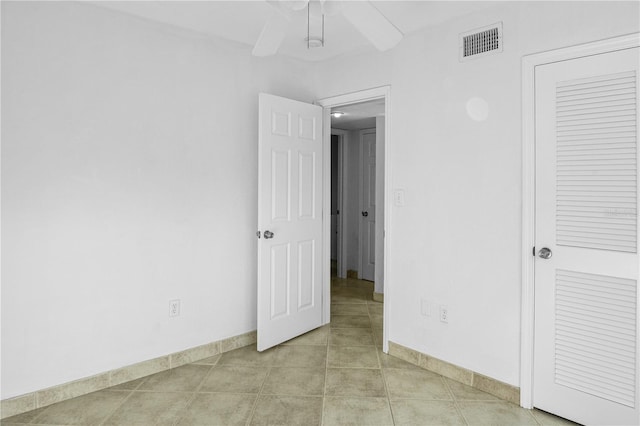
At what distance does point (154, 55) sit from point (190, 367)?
7.19 ft

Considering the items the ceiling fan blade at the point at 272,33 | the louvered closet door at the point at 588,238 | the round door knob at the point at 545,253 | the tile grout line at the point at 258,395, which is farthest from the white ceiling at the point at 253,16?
the tile grout line at the point at 258,395

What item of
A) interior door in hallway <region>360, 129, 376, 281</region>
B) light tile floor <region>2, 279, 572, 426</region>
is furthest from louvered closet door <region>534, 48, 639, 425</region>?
interior door in hallway <region>360, 129, 376, 281</region>

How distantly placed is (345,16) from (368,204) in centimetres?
→ 425

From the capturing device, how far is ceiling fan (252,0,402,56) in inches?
59.2

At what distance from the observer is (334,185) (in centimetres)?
693

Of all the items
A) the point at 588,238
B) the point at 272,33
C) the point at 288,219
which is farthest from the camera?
the point at 288,219

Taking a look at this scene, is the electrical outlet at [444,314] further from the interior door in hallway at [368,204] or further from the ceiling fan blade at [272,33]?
the interior door in hallway at [368,204]

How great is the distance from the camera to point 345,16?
1.57 metres

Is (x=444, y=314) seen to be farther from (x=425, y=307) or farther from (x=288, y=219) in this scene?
(x=288, y=219)

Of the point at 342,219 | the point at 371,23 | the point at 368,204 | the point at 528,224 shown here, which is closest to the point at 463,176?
the point at 528,224

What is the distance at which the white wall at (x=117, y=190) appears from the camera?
2.27m

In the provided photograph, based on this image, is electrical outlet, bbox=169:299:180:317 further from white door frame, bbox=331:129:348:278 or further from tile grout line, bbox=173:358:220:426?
white door frame, bbox=331:129:348:278

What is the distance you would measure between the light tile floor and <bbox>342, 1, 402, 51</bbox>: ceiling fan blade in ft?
6.35

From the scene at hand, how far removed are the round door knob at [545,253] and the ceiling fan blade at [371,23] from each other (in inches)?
56.3
